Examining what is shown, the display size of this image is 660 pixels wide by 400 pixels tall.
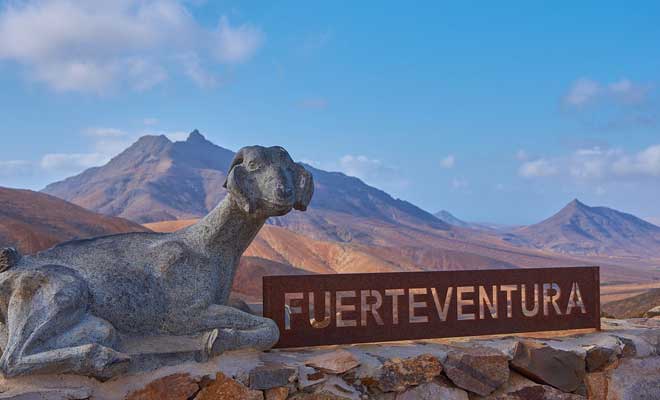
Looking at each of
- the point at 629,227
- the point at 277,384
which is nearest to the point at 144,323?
the point at 277,384

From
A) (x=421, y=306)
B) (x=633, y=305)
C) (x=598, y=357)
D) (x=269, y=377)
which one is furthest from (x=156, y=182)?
(x=269, y=377)

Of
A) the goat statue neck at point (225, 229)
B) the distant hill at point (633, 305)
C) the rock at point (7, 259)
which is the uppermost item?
the goat statue neck at point (225, 229)

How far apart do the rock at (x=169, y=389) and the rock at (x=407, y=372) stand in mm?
1047

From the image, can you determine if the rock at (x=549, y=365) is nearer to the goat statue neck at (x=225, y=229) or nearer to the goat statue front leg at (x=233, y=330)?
the goat statue front leg at (x=233, y=330)

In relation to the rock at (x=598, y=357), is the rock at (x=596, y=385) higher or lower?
lower

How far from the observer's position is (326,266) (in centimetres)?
3344

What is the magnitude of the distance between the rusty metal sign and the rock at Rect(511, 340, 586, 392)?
15.6 inches

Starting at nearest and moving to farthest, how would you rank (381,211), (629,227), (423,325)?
(423,325) < (381,211) < (629,227)

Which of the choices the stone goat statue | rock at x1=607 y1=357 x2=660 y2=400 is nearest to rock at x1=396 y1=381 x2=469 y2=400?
the stone goat statue

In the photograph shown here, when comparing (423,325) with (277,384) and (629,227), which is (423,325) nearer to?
(277,384)

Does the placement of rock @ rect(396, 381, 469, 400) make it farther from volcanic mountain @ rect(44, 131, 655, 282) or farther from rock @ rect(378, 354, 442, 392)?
volcanic mountain @ rect(44, 131, 655, 282)

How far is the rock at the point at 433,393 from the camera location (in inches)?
143

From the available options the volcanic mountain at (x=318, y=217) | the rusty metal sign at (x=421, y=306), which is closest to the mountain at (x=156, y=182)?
the volcanic mountain at (x=318, y=217)

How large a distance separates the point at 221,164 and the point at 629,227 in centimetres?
6095
